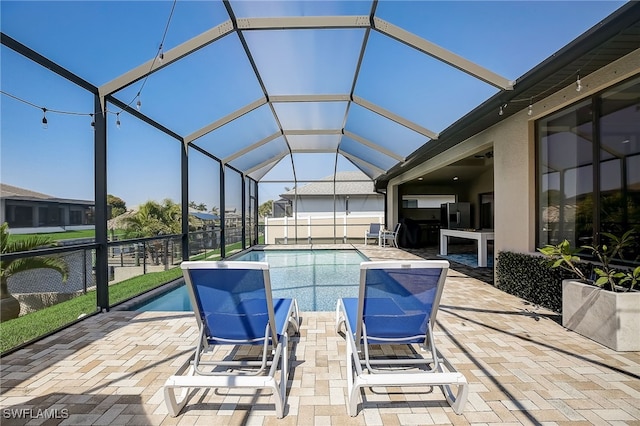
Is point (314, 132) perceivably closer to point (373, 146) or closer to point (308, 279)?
point (373, 146)

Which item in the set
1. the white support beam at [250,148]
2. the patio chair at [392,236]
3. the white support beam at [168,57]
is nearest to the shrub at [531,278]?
the white support beam at [168,57]

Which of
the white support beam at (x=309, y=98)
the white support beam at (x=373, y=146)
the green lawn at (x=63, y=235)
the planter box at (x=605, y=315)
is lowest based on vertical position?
the planter box at (x=605, y=315)

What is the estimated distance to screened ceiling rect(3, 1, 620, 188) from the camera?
328 cm

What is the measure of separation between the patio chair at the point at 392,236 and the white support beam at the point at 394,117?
612cm

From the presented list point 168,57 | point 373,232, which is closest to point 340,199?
point 373,232

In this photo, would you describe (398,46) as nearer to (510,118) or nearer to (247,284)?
(510,118)

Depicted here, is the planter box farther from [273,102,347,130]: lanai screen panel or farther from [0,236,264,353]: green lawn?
[0,236,264,353]: green lawn

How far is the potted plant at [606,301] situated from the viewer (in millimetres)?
Result: 2754

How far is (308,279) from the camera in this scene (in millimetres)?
7023

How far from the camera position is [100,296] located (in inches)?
164

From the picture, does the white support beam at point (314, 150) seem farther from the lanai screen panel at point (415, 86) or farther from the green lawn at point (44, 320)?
the green lawn at point (44, 320)

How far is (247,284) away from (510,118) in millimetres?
4928

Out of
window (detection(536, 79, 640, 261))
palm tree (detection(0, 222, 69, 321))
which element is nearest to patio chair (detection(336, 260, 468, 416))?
window (detection(536, 79, 640, 261))

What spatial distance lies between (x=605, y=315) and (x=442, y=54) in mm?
3287
